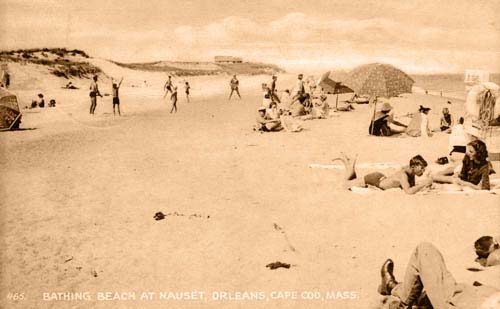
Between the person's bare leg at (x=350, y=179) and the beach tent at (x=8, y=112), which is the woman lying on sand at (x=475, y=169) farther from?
the beach tent at (x=8, y=112)

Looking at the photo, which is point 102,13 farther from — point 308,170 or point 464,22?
point 464,22

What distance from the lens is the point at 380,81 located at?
12992 mm

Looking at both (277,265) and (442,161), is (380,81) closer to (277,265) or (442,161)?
(442,161)

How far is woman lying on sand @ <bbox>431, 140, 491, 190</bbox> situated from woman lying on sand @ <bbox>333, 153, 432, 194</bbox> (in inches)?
24.9

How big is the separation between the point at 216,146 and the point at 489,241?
7533 mm

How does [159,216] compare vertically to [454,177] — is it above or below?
below

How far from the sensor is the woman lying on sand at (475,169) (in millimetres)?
7688

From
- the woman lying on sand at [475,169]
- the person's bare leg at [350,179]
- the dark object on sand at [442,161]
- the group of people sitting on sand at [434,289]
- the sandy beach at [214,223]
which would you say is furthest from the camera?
the dark object on sand at [442,161]

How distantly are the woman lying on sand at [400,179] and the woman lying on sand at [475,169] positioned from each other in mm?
633

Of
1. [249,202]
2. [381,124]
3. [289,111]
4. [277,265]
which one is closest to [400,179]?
[249,202]

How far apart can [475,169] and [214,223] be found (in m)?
4.17

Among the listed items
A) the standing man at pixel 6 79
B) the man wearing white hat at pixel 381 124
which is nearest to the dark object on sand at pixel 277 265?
the man wearing white hat at pixel 381 124

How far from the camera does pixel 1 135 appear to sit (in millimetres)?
13656

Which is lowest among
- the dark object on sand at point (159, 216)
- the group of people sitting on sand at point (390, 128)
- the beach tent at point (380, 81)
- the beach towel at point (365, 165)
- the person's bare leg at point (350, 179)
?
the dark object on sand at point (159, 216)
